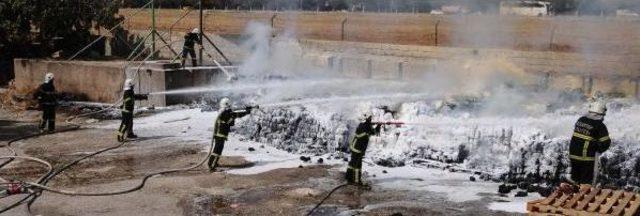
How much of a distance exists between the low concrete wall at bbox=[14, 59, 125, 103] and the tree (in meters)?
1.96

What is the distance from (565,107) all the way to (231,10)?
1771 cm

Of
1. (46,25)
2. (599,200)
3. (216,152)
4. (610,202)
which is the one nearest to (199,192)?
(216,152)

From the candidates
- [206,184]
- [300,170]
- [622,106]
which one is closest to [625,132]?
[622,106]

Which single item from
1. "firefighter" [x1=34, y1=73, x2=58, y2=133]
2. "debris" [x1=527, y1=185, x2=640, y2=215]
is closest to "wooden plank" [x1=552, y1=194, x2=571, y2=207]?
"debris" [x1=527, y1=185, x2=640, y2=215]

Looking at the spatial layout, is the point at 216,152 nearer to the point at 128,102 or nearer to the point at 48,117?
the point at 128,102

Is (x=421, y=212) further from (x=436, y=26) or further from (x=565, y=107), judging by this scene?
(x=436, y=26)

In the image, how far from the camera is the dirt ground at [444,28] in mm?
17500

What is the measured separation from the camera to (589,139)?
8.33 m

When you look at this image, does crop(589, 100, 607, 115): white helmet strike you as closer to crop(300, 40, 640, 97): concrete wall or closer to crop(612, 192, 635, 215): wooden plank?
crop(612, 192, 635, 215): wooden plank

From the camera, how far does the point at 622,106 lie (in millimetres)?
13969

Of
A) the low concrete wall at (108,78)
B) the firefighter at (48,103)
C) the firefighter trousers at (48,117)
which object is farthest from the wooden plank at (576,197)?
the low concrete wall at (108,78)

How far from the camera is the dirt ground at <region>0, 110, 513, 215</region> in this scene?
30.0 ft

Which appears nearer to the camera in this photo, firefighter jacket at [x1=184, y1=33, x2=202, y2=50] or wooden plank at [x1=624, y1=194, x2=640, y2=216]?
wooden plank at [x1=624, y1=194, x2=640, y2=216]

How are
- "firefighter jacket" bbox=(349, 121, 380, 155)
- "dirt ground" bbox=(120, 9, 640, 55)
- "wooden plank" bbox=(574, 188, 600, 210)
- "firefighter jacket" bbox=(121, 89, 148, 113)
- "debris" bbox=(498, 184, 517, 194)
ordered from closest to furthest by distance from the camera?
"wooden plank" bbox=(574, 188, 600, 210) < "debris" bbox=(498, 184, 517, 194) < "firefighter jacket" bbox=(349, 121, 380, 155) < "firefighter jacket" bbox=(121, 89, 148, 113) < "dirt ground" bbox=(120, 9, 640, 55)
